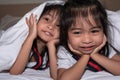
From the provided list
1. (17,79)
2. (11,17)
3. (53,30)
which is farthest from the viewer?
(11,17)

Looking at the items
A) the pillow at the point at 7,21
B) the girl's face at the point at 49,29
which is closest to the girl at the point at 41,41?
the girl's face at the point at 49,29

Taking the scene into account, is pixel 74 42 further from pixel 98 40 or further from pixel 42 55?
pixel 42 55

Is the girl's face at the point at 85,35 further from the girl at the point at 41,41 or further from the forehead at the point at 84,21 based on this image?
the girl at the point at 41,41

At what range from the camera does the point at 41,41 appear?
123cm

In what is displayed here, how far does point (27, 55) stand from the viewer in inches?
41.8

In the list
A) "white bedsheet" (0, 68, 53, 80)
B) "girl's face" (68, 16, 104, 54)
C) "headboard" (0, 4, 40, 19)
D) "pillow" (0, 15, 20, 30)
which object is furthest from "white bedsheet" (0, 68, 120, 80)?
"headboard" (0, 4, 40, 19)

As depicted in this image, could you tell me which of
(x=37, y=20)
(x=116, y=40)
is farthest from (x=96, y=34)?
(x=37, y=20)

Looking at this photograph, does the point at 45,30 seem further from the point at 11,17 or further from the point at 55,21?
the point at 11,17

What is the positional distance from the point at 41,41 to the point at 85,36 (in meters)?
0.32

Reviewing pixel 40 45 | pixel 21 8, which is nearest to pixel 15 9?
pixel 21 8

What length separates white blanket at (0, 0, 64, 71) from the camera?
1110 mm

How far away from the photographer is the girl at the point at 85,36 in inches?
38.5

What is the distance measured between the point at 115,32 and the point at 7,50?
20.3 inches

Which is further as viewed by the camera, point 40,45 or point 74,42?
point 40,45
